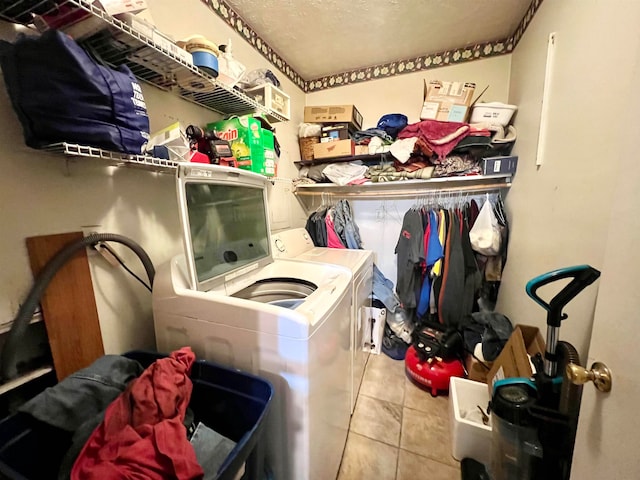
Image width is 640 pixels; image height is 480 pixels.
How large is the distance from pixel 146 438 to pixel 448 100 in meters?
2.64

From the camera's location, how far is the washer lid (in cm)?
95

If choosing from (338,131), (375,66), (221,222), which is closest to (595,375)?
(221,222)

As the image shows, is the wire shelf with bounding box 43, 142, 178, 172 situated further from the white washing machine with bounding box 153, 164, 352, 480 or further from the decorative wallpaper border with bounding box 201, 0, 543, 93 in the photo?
the decorative wallpaper border with bounding box 201, 0, 543, 93

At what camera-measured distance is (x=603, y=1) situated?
95 centimetres

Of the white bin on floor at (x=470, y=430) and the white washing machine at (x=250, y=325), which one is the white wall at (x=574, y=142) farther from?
the white washing machine at (x=250, y=325)

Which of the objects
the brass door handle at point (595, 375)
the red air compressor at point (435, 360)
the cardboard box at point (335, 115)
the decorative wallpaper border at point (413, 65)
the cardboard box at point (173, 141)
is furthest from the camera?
the cardboard box at point (335, 115)

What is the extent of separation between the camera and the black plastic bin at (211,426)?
627 millimetres

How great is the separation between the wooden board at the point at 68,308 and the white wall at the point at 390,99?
2.20 metres

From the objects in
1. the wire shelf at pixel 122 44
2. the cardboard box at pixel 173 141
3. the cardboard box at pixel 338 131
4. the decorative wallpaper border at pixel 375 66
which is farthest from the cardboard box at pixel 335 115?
the cardboard box at pixel 173 141

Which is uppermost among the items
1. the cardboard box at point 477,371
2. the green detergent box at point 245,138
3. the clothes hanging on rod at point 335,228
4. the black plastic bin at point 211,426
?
the green detergent box at point 245,138

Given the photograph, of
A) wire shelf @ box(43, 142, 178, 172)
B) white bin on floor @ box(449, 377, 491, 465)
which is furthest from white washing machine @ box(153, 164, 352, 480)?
white bin on floor @ box(449, 377, 491, 465)

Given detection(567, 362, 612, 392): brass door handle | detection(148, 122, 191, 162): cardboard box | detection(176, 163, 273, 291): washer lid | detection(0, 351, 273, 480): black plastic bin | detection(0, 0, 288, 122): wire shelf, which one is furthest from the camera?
detection(148, 122, 191, 162): cardboard box

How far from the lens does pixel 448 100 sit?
6.71ft

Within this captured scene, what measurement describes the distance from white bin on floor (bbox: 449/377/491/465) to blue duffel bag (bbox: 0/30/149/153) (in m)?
2.01
